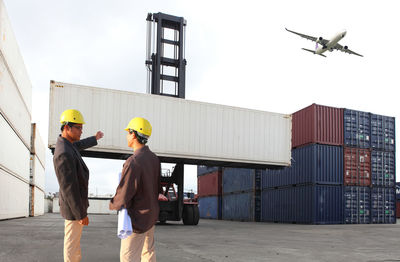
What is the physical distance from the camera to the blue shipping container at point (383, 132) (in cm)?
2175

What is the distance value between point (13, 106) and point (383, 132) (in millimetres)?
19761

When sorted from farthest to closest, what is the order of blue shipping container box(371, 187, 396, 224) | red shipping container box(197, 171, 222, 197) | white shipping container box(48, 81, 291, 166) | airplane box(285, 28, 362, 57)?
red shipping container box(197, 171, 222, 197)
airplane box(285, 28, 362, 57)
blue shipping container box(371, 187, 396, 224)
white shipping container box(48, 81, 291, 166)

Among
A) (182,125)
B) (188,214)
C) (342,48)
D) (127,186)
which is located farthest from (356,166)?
(127,186)

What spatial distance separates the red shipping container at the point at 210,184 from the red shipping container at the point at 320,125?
35.7 feet

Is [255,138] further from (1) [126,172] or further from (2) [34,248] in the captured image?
(1) [126,172]

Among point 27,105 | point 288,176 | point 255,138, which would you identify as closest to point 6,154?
point 27,105

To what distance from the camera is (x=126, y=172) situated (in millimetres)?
3113

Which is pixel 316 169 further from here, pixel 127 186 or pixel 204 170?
pixel 127 186

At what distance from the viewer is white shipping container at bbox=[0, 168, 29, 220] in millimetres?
16469

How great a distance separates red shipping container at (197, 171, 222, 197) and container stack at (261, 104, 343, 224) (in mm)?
9530

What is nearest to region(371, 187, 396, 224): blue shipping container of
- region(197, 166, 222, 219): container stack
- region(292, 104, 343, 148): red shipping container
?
region(292, 104, 343, 148): red shipping container

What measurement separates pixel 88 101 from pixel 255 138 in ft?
24.3

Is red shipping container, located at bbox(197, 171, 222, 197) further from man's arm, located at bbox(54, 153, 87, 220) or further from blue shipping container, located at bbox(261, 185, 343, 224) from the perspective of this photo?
man's arm, located at bbox(54, 153, 87, 220)

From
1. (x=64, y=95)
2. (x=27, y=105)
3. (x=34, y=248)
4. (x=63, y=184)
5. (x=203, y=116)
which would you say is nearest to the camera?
(x=63, y=184)
